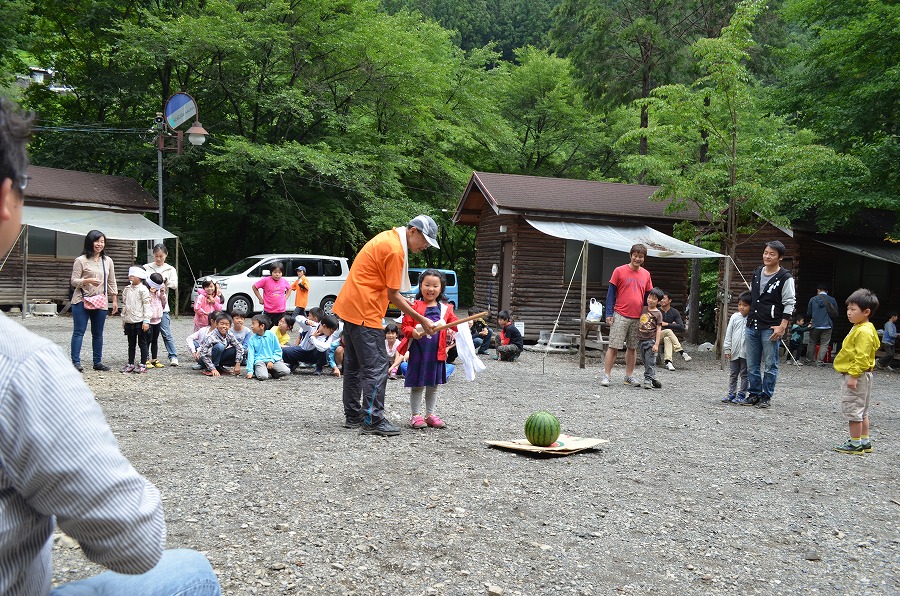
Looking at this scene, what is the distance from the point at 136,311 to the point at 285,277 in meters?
11.6

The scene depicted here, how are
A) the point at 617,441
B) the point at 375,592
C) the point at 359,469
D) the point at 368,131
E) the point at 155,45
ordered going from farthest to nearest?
1. the point at 368,131
2. the point at 155,45
3. the point at 617,441
4. the point at 359,469
5. the point at 375,592

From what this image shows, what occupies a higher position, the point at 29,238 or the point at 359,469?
the point at 29,238

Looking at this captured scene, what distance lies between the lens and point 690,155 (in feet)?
58.1

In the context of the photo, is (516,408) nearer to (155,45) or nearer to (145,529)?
(145,529)

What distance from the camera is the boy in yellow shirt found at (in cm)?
652

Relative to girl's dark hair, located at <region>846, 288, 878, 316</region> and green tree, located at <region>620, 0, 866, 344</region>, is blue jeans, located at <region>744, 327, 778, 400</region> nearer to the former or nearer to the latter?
girl's dark hair, located at <region>846, 288, 878, 316</region>

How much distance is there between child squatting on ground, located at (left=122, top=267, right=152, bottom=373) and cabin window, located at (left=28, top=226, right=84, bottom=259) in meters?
12.4

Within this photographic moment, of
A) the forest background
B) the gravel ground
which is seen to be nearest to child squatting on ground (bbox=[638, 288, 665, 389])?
the gravel ground

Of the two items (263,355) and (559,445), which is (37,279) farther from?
(559,445)

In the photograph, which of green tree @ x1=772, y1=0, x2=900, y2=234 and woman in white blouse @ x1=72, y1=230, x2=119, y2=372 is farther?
green tree @ x1=772, y1=0, x2=900, y2=234

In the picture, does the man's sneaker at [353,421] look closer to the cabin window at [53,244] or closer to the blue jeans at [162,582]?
the blue jeans at [162,582]


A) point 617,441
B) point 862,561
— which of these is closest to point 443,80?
point 617,441

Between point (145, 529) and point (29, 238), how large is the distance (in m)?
22.0

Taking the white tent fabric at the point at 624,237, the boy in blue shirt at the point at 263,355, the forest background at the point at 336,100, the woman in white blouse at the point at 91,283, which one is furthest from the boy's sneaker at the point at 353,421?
the forest background at the point at 336,100
